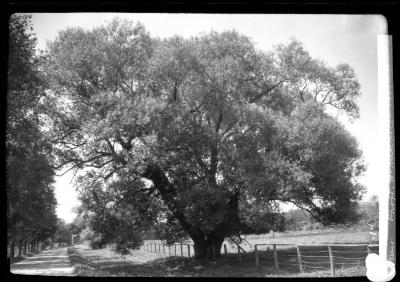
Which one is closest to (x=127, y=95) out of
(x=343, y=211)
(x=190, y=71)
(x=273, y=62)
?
(x=190, y=71)

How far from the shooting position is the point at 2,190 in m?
4.65

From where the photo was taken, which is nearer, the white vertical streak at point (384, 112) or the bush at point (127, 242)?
the white vertical streak at point (384, 112)

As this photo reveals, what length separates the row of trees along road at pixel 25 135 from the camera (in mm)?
7806

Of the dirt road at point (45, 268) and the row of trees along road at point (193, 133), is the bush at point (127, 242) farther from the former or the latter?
the dirt road at point (45, 268)

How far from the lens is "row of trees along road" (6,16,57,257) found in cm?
781

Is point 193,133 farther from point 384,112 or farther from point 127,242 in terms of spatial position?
point 384,112

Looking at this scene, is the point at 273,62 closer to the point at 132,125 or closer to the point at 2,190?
the point at 132,125

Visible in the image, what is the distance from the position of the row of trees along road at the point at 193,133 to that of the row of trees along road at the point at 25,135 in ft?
4.01

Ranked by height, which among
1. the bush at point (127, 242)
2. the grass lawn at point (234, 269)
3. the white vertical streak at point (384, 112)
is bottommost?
the grass lawn at point (234, 269)

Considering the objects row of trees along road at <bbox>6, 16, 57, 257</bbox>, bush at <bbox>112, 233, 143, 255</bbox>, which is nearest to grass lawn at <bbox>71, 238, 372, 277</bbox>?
bush at <bbox>112, 233, 143, 255</bbox>

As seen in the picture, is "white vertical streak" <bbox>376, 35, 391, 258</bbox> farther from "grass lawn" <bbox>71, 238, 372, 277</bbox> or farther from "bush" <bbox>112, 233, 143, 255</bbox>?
"bush" <bbox>112, 233, 143, 255</bbox>

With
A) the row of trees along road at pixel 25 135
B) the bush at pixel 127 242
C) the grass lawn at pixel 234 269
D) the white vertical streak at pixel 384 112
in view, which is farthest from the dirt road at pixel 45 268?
the white vertical streak at pixel 384 112

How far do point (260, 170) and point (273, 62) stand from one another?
526cm

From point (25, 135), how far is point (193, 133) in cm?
515
